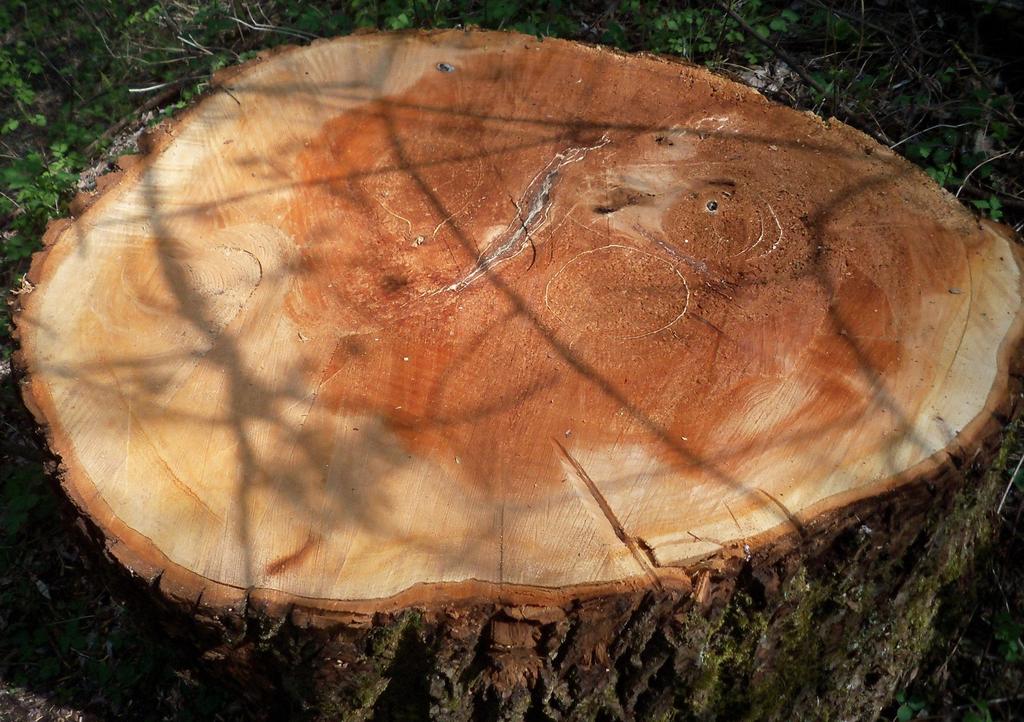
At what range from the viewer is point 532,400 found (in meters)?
1.67

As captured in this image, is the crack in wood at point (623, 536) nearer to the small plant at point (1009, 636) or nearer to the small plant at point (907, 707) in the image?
the small plant at point (907, 707)

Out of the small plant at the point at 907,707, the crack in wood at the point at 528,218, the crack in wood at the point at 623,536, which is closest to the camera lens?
the crack in wood at the point at 623,536

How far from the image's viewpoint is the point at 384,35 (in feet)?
8.11

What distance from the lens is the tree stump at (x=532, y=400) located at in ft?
5.00

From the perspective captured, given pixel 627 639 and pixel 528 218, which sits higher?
pixel 528 218

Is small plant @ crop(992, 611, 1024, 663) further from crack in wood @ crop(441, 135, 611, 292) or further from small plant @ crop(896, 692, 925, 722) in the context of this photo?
crack in wood @ crop(441, 135, 611, 292)

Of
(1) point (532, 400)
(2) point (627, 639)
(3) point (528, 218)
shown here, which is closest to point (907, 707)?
(2) point (627, 639)

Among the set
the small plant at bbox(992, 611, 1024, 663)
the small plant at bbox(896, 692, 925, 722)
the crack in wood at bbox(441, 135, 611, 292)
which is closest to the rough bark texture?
the small plant at bbox(896, 692, 925, 722)

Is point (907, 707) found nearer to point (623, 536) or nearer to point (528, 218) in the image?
point (623, 536)

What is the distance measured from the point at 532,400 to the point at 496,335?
0.18 metres

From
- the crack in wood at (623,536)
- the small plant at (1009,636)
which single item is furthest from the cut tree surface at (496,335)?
the small plant at (1009,636)

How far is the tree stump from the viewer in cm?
152

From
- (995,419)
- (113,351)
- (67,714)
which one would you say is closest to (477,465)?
(113,351)

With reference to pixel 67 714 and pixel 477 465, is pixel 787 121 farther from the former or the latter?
pixel 67 714
